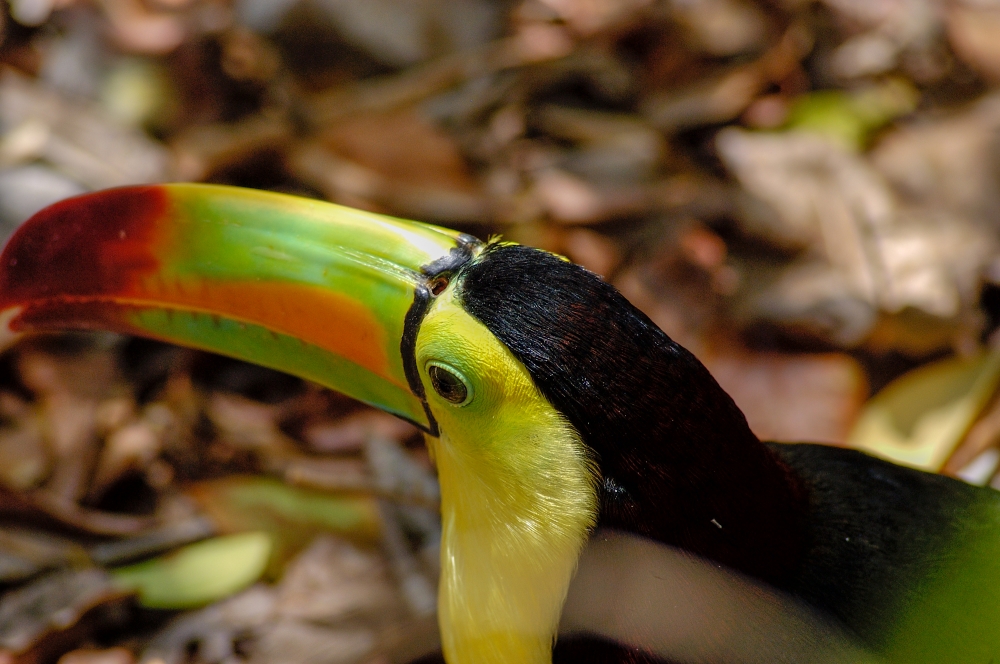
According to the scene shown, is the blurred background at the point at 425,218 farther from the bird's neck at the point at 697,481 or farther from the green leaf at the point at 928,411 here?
the bird's neck at the point at 697,481

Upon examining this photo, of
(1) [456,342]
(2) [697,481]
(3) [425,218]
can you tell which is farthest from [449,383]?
(3) [425,218]

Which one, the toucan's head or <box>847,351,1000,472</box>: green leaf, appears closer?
the toucan's head

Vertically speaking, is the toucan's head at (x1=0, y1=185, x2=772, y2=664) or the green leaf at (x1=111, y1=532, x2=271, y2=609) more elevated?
the toucan's head at (x1=0, y1=185, x2=772, y2=664)

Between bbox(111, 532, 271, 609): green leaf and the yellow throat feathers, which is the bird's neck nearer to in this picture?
the yellow throat feathers

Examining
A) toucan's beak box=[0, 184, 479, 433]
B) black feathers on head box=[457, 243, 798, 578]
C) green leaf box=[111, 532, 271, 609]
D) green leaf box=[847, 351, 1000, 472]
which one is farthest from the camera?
green leaf box=[847, 351, 1000, 472]

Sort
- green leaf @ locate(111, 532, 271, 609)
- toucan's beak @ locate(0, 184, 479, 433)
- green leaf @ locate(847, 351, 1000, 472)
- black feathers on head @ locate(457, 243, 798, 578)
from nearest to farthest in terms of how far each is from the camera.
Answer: black feathers on head @ locate(457, 243, 798, 578) < toucan's beak @ locate(0, 184, 479, 433) < green leaf @ locate(111, 532, 271, 609) < green leaf @ locate(847, 351, 1000, 472)

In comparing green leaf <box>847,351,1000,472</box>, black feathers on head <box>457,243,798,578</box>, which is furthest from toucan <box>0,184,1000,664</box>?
green leaf <box>847,351,1000,472</box>

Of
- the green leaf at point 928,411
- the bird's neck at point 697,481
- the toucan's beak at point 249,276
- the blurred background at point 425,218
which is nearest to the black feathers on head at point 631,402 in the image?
the bird's neck at point 697,481

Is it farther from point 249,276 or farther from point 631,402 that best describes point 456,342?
point 249,276
